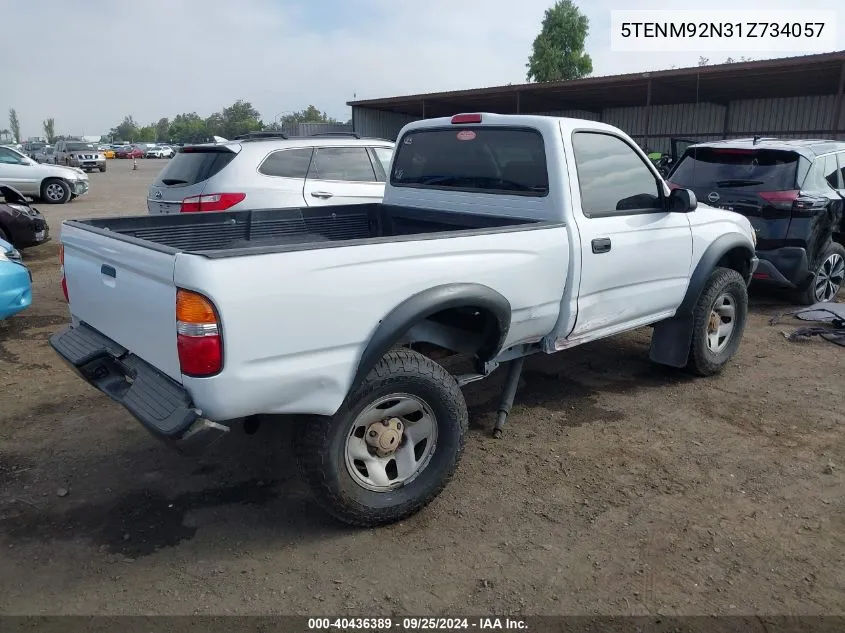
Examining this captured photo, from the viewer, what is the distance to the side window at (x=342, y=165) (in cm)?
743

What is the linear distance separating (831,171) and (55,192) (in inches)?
676

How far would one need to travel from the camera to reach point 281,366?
2648 mm

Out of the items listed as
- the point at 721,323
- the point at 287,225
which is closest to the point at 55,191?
the point at 287,225

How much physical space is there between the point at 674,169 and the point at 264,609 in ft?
22.3

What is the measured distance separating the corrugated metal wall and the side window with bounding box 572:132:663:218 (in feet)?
45.1

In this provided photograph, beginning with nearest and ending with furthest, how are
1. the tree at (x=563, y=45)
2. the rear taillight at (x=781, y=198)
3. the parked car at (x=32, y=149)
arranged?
the rear taillight at (x=781, y=198) < the tree at (x=563, y=45) < the parked car at (x=32, y=149)

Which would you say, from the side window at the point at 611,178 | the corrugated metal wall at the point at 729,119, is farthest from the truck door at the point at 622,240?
the corrugated metal wall at the point at 729,119

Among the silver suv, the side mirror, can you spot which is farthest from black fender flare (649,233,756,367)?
the silver suv

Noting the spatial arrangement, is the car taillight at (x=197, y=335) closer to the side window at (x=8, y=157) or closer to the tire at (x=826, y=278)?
the tire at (x=826, y=278)

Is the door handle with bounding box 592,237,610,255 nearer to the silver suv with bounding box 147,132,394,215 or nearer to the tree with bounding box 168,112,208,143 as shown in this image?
the silver suv with bounding box 147,132,394,215

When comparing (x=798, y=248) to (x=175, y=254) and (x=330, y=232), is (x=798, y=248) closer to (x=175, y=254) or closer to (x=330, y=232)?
(x=330, y=232)

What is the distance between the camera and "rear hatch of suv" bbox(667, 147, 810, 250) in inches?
262

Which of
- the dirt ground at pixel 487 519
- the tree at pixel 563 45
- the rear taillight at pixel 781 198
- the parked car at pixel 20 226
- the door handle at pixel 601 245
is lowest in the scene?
the dirt ground at pixel 487 519

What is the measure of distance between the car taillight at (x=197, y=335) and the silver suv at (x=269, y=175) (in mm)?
4444
